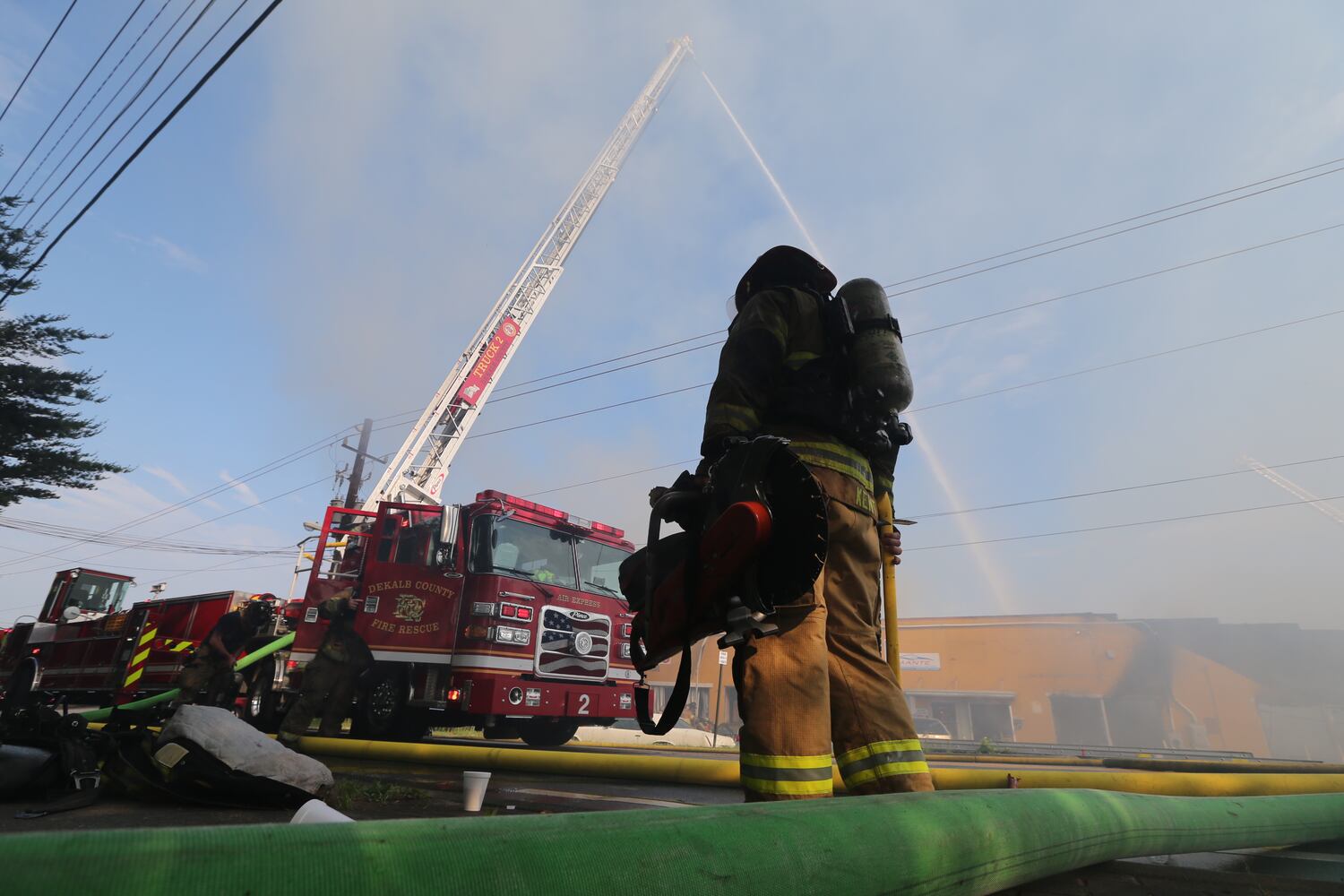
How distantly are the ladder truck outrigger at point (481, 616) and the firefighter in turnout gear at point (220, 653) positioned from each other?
2.20ft

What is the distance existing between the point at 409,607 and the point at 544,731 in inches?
94.5

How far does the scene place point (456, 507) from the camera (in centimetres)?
727

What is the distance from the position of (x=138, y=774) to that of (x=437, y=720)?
4.92 meters

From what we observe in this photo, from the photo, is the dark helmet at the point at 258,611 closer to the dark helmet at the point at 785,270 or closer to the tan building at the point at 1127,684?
the dark helmet at the point at 785,270

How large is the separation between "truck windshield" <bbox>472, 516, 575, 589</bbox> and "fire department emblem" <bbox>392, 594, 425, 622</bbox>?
28.6 inches

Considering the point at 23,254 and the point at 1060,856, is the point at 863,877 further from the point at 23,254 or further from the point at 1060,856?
the point at 23,254

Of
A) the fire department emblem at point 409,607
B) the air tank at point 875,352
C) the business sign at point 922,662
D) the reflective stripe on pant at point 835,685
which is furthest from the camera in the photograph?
the business sign at point 922,662

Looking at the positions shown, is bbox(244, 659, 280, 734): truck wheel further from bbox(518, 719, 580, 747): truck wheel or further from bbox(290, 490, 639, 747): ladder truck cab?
bbox(518, 719, 580, 747): truck wheel

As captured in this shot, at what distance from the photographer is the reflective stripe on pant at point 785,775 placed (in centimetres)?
180

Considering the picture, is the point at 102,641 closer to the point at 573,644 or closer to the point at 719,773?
the point at 573,644

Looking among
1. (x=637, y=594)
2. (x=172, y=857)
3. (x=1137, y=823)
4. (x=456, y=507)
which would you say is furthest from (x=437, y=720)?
(x=172, y=857)

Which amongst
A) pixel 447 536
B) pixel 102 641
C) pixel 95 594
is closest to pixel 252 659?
pixel 447 536

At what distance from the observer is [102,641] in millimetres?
10695

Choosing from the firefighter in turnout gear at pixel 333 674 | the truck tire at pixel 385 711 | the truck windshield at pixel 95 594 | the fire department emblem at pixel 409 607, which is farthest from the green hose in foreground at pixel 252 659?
the truck windshield at pixel 95 594
